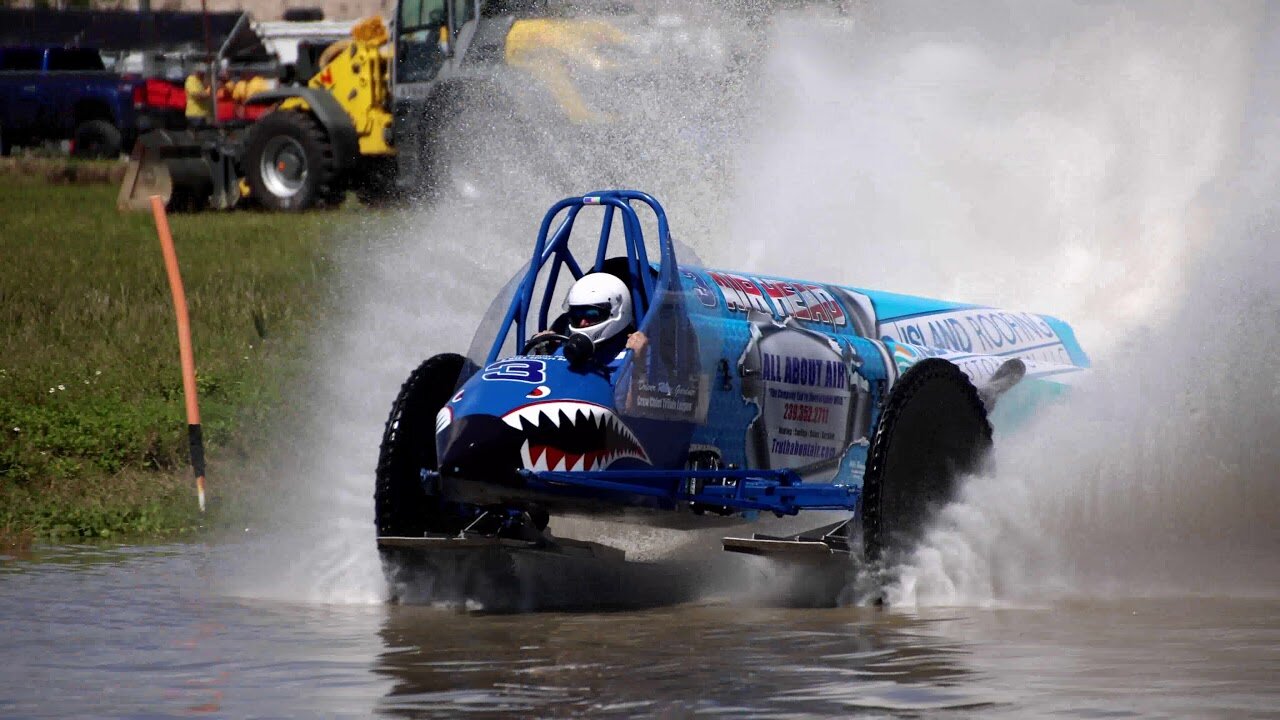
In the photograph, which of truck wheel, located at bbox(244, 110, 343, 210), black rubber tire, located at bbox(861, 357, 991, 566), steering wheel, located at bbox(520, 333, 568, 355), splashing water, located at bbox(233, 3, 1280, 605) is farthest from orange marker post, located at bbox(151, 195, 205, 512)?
truck wheel, located at bbox(244, 110, 343, 210)

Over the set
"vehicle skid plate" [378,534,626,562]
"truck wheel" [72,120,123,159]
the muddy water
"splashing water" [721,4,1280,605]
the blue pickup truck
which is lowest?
the muddy water

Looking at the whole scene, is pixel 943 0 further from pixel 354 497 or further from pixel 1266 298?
pixel 354 497

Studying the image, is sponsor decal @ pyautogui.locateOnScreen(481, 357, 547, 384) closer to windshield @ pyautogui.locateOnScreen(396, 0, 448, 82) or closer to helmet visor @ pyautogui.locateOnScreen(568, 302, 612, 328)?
helmet visor @ pyautogui.locateOnScreen(568, 302, 612, 328)

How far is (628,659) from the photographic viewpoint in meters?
7.66

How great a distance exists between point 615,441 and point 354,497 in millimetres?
2330

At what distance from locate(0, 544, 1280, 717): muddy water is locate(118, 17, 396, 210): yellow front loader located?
1889cm

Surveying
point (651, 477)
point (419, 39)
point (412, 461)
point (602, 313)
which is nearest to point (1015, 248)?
point (602, 313)

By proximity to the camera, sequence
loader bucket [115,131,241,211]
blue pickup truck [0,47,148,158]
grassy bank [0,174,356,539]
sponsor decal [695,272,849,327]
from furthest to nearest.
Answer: blue pickup truck [0,47,148,158]
loader bucket [115,131,241,211]
grassy bank [0,174,356,539]
sponsor decal [695,272,849,327]

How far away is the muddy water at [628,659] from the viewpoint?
6.76 meters

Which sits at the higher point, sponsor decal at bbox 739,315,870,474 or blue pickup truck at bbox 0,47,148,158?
blue pickup truck at bbox 0,47,148,158

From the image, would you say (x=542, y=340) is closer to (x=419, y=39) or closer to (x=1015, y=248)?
(x=1015, y=248)

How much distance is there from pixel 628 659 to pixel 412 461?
6.28 feet

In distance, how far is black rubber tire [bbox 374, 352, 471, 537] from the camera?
9047 millimetres

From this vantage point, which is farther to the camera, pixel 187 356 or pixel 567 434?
pixel 187 356
